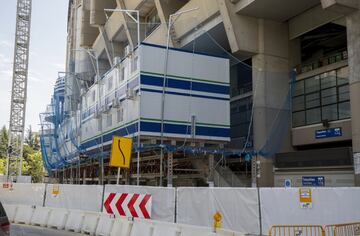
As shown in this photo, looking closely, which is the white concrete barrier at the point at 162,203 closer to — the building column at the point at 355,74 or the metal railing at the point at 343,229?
the metal railing at the point at 343,229

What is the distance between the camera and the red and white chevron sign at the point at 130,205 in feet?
46.2

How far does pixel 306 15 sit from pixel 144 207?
1576 cm

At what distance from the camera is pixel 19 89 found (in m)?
54.4

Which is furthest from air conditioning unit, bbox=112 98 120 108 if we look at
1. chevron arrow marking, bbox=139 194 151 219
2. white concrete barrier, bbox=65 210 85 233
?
chevron arrow marking, bbox=139 194 151 219

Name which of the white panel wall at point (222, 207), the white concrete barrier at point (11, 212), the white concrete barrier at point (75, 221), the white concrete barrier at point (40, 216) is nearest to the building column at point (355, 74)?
the white panel wall at point (222, 207)

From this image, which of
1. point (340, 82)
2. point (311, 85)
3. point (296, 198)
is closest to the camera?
point (296, 198)

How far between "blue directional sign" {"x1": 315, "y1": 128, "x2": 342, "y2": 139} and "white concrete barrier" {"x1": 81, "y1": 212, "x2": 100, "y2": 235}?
Answer: 12991 millimetres

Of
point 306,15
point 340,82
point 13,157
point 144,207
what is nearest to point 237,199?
point 144,207

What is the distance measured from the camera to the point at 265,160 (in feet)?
78.6

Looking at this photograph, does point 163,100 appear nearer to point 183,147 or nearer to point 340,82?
point 183,147

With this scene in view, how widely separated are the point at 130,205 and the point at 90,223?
2.73 m

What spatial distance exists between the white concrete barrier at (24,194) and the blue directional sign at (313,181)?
41.4 ft

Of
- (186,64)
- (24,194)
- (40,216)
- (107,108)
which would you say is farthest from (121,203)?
(107,108)

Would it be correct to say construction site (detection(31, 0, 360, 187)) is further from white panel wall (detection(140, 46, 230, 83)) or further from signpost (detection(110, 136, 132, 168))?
signpost (detection(110, 136, 132, 168))
